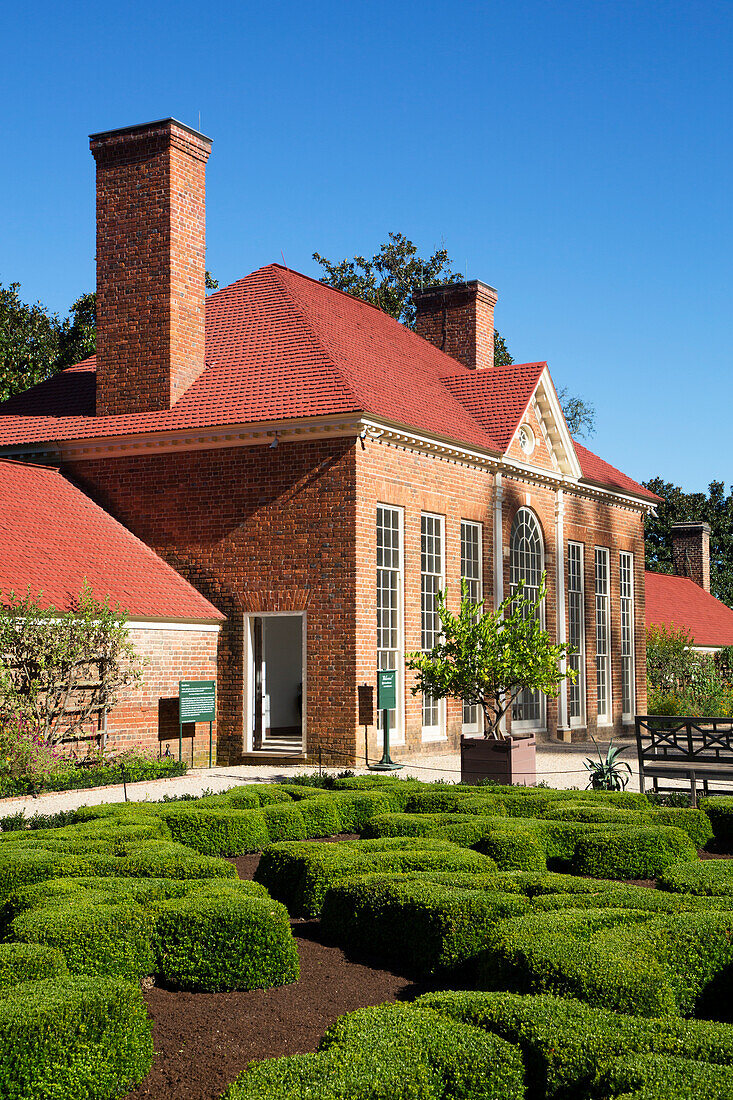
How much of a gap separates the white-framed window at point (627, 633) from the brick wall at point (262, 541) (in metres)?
13.9

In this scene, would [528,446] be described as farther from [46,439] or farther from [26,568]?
[26,568]

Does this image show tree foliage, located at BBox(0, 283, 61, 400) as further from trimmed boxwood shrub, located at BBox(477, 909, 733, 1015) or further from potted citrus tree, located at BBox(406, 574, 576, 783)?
trimmed boxwood shrub, located at BBox(477, 909, 733, 1015)

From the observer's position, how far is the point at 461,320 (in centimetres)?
3005

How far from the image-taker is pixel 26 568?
17.0m

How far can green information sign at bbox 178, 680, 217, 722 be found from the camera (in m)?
17.9

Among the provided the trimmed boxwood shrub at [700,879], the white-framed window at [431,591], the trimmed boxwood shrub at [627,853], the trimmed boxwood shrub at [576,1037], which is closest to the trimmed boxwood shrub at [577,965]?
the trimmed boxwood shrub at [576,1037]

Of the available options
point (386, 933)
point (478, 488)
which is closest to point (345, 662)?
point (478, 488)

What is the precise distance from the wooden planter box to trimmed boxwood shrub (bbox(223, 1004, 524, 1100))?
32.3 feet

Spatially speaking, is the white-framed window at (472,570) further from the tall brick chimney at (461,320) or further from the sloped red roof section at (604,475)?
the tall brick chimney at (461,320)

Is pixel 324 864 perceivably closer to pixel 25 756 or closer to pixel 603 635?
pixel 25 756

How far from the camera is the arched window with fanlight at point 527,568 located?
24406mm

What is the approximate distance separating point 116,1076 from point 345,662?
13.4 metres

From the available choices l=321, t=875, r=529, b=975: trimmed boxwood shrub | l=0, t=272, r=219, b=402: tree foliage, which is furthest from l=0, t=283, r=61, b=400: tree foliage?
l=321, t=875, r=529, b=975: trimmed boxwood shrub

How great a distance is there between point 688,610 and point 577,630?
686 inches
